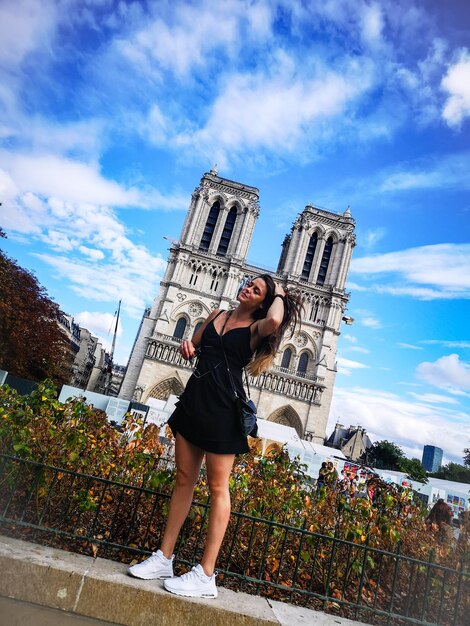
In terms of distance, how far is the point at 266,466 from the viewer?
149 inches

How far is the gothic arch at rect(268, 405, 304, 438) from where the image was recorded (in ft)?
97.5

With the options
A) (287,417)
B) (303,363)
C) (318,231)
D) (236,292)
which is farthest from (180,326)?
(318,231)

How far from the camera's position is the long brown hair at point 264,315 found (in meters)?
2.08

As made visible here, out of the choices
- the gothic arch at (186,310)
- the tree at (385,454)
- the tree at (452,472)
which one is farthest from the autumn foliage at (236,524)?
the tree at (385,454)

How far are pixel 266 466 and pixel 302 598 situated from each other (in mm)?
1365

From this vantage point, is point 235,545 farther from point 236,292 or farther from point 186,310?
point 236,292

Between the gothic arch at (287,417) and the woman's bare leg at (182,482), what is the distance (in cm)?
2843

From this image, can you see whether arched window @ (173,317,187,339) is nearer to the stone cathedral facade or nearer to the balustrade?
the stone cathedral facade

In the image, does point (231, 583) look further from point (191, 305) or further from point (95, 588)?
point (191, 305)

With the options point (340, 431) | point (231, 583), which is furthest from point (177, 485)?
point (340, 431)

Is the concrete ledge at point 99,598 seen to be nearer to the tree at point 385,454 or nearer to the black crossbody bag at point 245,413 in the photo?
the black crossbody bag at point 245,413

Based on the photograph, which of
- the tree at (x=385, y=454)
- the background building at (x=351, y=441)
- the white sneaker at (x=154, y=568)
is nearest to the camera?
the white sneaker at (x=154, y=568)

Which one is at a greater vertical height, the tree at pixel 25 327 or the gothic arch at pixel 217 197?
the gothic arch at pixel 217 197

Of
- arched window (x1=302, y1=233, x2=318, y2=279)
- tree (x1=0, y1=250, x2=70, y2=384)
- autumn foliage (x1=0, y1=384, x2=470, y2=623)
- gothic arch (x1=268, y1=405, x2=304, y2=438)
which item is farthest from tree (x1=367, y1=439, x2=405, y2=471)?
autumn foliage (x1=0, y1=384, x2=470, y2=623)
